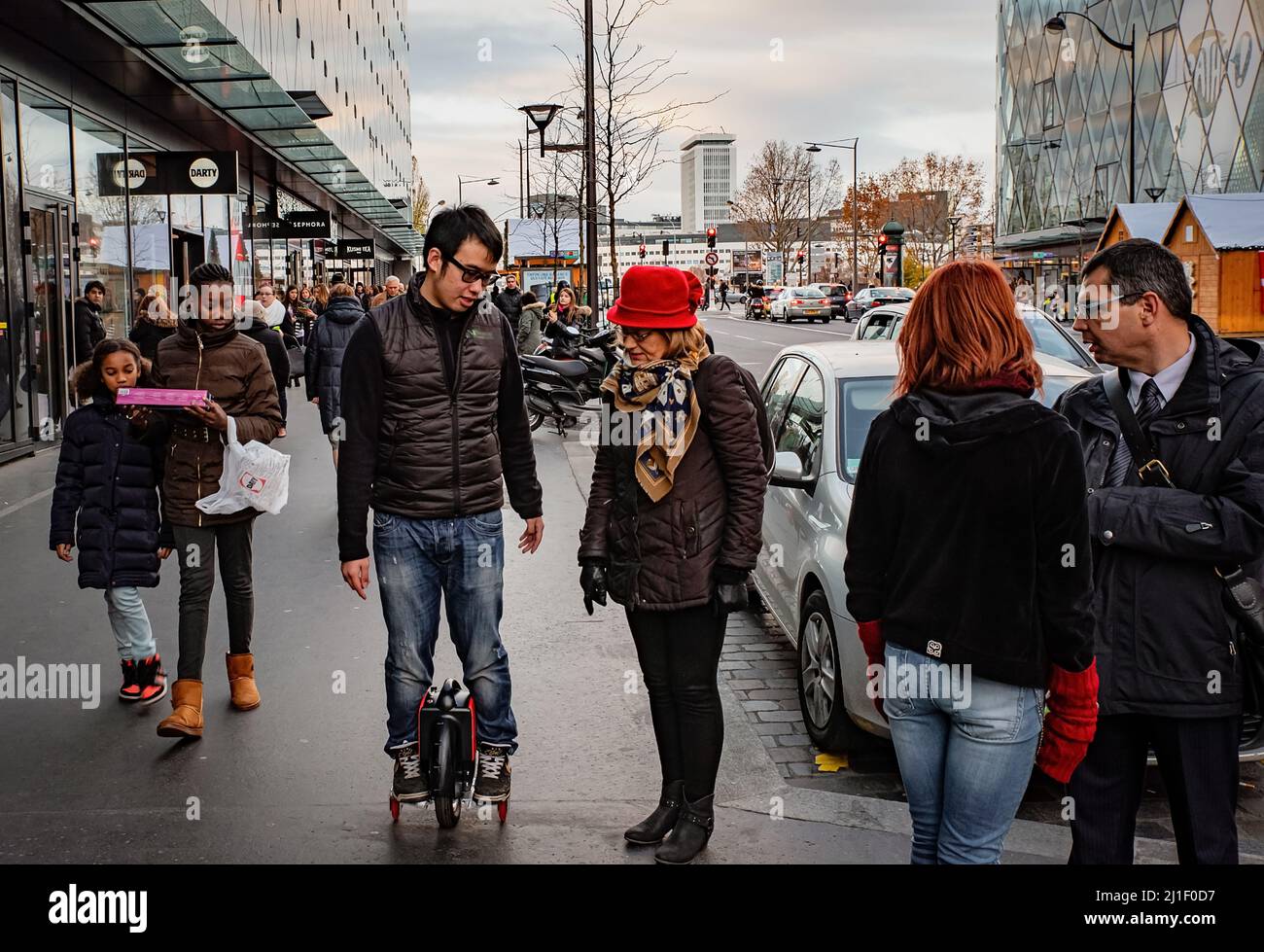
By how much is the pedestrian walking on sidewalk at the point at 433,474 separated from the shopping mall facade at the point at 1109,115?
33.8 meters

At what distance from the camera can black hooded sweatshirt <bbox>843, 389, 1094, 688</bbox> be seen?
2969 millimetres

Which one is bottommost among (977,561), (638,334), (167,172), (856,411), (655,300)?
(977,561)

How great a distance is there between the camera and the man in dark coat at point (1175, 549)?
3.17 m

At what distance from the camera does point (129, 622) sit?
5781mm

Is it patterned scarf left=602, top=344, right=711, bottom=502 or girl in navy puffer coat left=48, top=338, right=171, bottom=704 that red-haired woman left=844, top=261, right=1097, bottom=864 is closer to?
patterned scarf left=602, top=344, right=711, bottom=502

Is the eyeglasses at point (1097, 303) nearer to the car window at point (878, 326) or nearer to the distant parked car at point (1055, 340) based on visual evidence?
the distant parked car at point (1055, 340)

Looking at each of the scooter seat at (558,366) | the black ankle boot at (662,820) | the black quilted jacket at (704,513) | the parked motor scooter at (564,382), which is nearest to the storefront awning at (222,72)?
the scooter seat at (558,366)

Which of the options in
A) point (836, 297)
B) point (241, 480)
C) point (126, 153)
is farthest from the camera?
point (836, 297)

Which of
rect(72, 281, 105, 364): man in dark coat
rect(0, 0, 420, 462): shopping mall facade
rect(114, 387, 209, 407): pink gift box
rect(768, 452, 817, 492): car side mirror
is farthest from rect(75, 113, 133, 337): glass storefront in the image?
rect(768, 452, 817, 492): car side mirror

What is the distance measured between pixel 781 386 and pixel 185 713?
3.62 metres

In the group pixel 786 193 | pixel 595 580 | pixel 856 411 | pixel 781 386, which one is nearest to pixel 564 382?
pixel 781 386

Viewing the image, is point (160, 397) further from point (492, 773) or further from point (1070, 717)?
point (1070, 717)
